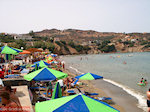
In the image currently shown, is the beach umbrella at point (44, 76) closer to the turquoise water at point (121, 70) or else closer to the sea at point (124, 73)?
the sea at point (124, 73)

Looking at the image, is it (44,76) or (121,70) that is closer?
(44,76)

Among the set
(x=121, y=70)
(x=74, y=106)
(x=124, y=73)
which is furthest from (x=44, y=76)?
(x=121, y=70)

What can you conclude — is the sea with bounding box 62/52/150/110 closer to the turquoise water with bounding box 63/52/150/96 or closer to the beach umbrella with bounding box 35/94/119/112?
the turquoise water with bounding box 63/52/150/96

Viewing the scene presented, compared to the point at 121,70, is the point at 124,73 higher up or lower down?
higher up

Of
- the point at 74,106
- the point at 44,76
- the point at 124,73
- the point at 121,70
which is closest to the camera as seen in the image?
the point at 74,106

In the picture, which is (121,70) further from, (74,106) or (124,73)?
(74,106)

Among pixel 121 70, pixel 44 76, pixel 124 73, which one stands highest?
pixel 44 76

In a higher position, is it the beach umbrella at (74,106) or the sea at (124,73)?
the beach umbrella at (74,106)

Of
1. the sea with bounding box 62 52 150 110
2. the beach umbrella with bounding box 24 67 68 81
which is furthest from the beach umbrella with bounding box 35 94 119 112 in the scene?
the sea with bounding box 62 52 150 110

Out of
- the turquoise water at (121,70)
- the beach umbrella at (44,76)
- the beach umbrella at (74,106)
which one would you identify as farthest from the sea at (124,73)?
the beach umbrella at (74,106)

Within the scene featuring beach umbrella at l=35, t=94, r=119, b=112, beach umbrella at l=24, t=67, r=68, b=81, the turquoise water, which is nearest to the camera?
beach umbrella at l=35, t=94, r=119, b=112

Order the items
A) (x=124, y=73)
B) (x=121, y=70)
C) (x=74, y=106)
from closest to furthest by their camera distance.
→ (x=74, y=106) → (x=124, y=73) → (x=121, y=70)

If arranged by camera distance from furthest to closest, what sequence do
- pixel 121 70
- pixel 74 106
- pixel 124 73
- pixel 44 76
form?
pixel 121 70 < pixel 124 73 < pixel 44 76 < pixel 74 106

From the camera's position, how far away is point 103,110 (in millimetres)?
3475
